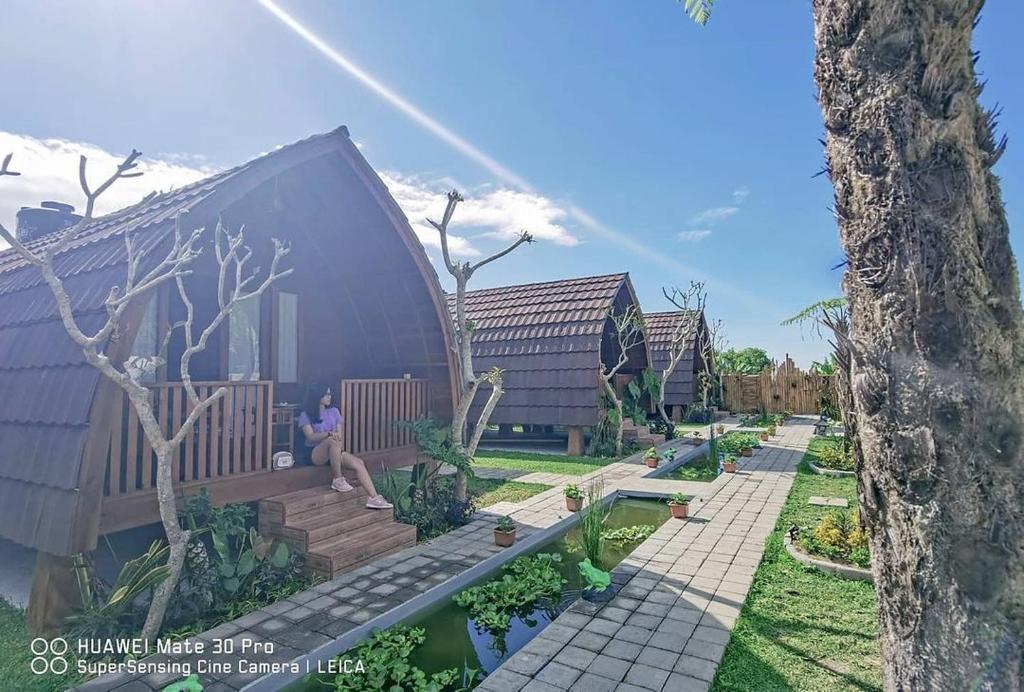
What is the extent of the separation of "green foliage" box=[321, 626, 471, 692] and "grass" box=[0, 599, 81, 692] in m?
1.84

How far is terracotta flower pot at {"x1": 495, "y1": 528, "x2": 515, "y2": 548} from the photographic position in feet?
20.5

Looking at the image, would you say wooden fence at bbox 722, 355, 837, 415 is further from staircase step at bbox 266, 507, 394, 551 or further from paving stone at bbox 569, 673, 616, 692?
paving stone at bbox 569, 673, 616, 692

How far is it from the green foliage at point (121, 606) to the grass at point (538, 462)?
7.01 m

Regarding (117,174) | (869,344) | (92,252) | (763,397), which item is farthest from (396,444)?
(763,397)

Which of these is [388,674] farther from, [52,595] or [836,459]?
[836,459]

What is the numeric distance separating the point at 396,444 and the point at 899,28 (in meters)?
7.20

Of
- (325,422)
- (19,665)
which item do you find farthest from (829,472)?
(19,665)

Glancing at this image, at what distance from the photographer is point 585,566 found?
496cm

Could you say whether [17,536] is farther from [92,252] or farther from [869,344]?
[869,344]

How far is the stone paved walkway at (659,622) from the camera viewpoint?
11.6 ft

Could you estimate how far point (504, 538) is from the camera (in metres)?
6.25

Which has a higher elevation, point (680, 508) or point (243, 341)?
point (243, 341)

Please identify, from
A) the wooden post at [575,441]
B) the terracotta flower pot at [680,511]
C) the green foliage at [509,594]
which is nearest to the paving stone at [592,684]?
the green foliage at [509,594]

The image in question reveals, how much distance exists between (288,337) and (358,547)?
3823mm
